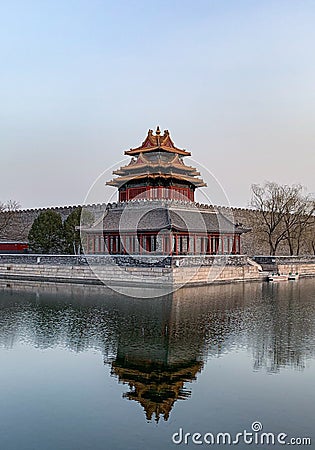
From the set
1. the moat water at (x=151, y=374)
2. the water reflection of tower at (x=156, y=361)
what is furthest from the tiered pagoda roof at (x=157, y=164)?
the water reflection of tower at (x=156, y=361)

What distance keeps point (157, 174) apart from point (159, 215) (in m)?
3.48

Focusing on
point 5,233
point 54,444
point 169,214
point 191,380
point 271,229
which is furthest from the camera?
point 5,233

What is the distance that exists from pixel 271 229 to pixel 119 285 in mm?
16693

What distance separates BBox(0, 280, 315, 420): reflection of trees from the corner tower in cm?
1028

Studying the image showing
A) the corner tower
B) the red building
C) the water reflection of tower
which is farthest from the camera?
the corner tower

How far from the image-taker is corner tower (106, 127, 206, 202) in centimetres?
2978

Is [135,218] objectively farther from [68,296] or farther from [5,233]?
[5,233]

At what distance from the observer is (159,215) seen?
89.1 ft

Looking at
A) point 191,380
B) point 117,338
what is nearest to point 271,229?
point 117,338

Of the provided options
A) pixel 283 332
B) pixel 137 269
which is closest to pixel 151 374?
pixel 283 332

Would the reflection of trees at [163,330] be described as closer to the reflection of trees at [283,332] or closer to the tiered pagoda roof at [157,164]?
the reflection of trees at [283,332]

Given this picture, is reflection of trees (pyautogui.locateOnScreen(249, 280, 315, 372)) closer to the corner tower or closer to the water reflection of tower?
the water reflection of tower

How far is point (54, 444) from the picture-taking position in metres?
6.48

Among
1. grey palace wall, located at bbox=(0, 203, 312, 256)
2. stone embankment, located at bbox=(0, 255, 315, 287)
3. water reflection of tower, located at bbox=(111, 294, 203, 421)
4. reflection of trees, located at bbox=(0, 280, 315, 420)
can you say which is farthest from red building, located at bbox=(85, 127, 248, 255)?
water reflection of tower, located at bbox=(111, 294, 203, 421)
